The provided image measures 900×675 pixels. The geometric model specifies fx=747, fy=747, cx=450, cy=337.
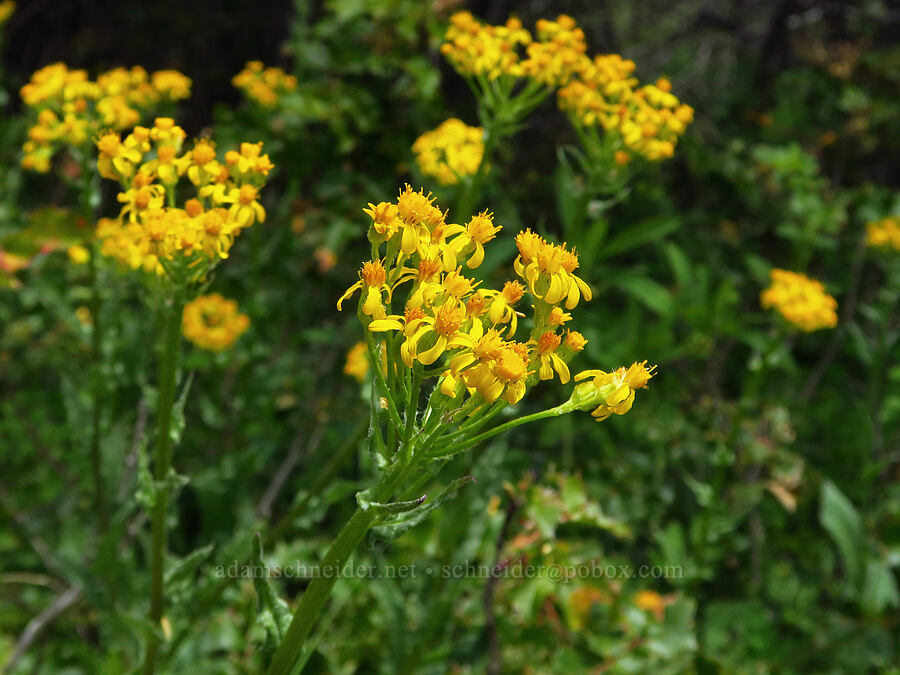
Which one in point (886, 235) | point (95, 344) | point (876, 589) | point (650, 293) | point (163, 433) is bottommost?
point (876, 589)

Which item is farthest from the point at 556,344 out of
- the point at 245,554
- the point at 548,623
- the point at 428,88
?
the point at 428,88

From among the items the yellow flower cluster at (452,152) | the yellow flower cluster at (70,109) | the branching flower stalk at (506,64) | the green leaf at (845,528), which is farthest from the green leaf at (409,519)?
the green leaf at (845,528)

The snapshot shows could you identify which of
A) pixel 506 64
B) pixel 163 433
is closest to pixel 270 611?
pixel 163 433

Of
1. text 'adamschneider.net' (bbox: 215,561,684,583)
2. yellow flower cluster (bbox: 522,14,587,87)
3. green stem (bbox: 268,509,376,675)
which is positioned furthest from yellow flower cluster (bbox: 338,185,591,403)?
yellow flower cluster (bbox: 522,14,587,87)

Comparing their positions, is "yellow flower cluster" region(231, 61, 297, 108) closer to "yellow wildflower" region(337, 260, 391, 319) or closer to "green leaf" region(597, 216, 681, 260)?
"green leaf" region(597, 216, 681, 260)

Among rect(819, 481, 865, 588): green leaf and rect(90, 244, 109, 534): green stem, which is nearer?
rect(90, 244, 109, 534): green stem

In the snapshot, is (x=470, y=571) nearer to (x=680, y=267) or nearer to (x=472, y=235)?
(x=472, y=235)

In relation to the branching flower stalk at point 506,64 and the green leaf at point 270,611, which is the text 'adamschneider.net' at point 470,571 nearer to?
the green leaf at point 270,611
